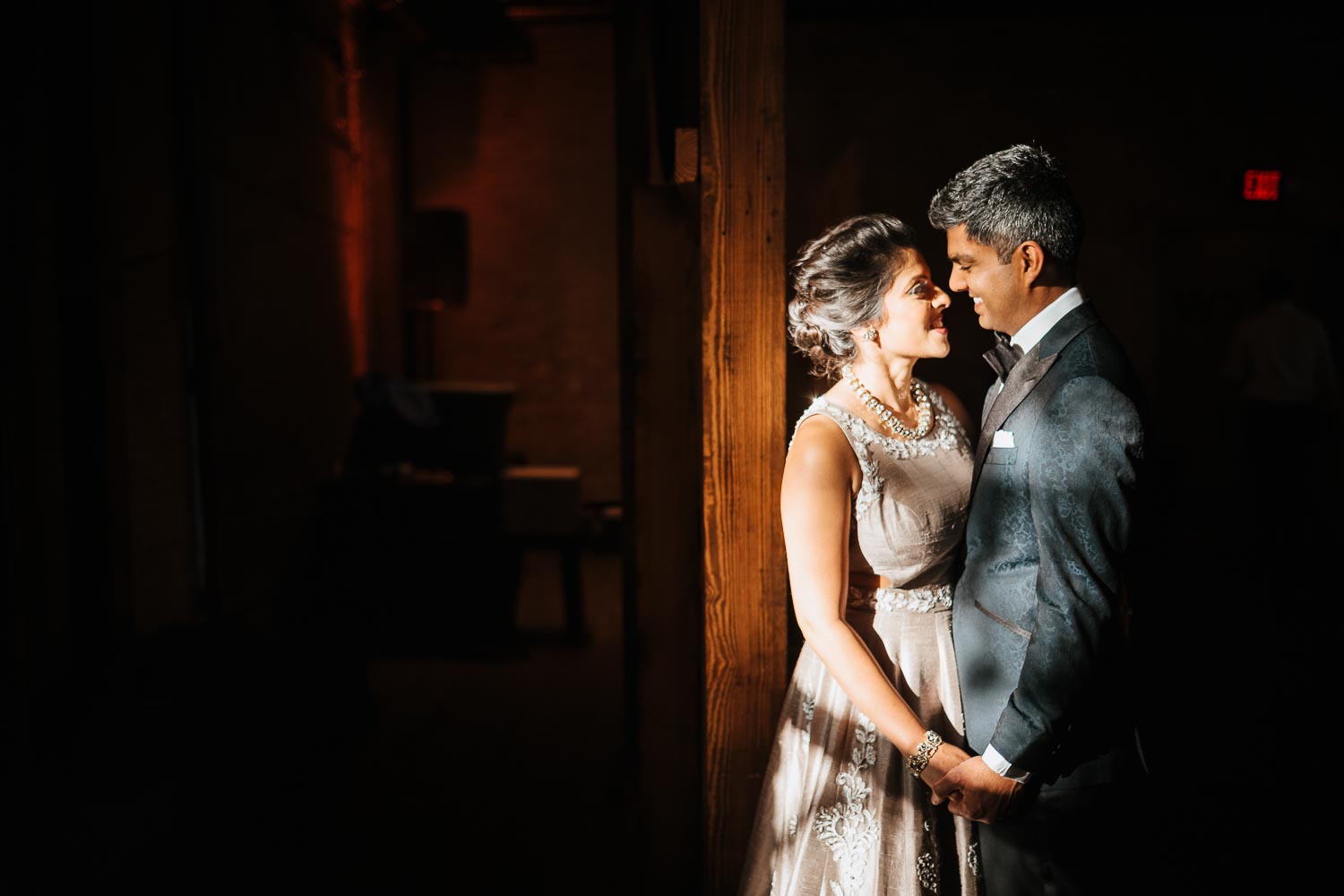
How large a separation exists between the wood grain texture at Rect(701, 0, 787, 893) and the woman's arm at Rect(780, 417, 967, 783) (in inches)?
3.8

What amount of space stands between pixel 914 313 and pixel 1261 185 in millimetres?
4766

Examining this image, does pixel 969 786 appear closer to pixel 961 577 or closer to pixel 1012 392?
pixel 961 577

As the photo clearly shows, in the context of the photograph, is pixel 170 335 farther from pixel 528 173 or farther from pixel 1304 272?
pixel 1304 272

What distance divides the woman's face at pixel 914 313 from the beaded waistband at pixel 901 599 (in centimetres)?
41

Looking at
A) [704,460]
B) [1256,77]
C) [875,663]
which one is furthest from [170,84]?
[1256,77]

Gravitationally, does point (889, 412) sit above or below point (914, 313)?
below

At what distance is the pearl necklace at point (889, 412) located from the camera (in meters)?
1.66

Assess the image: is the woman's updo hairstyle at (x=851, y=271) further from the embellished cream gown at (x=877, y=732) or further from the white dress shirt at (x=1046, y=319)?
the white dress shirt at (x=1046, y=319)

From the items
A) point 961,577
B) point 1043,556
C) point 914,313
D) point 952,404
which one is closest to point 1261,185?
point 952,404

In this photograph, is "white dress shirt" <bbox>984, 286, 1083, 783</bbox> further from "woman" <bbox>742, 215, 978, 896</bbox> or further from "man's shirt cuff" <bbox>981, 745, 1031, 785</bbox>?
"woman" <bbox>742, 215, 978, 896</bbox>

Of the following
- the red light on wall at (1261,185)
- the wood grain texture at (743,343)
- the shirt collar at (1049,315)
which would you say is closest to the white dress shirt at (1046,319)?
the shirt collar at (1049,315)

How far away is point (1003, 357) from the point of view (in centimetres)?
154

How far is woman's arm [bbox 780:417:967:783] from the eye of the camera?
1473 mm

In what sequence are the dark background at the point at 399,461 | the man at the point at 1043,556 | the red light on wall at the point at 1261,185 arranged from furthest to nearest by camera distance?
the red light on wall at the point at 1261,185, the dark background at the point at 399,461, the man at the point at 1043,556
